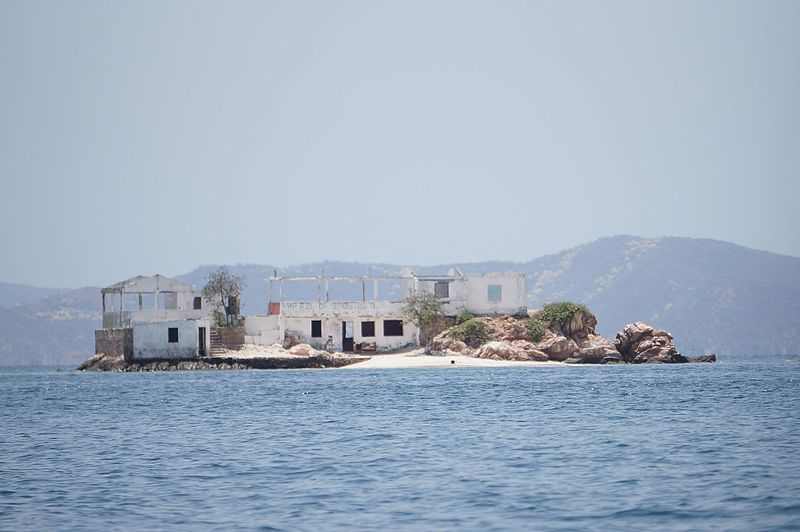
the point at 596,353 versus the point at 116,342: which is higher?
the point at 116,342

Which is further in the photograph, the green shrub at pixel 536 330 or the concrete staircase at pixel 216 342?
the concrete staircase at pixel 216 342

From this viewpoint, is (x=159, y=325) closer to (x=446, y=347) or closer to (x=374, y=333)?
(x=374, y=333)

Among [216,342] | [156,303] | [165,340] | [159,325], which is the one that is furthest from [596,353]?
[156,303]

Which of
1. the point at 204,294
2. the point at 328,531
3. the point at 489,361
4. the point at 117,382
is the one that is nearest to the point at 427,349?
the point at 489,361

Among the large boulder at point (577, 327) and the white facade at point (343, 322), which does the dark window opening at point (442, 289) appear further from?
the large boulder at point (577, 327)

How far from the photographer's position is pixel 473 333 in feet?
265

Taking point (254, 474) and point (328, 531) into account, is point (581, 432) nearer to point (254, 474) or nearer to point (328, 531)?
point (254, 474)

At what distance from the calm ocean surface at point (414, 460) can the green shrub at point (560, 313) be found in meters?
30.4

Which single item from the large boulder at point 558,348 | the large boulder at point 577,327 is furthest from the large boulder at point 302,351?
the large boulder at point 577,327

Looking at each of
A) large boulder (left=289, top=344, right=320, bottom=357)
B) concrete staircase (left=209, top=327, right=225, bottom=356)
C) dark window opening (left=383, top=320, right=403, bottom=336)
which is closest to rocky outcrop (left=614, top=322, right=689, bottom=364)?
dark window opening (left=383, top=320, right=403, bottom=336)

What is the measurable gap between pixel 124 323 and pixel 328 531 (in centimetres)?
6786

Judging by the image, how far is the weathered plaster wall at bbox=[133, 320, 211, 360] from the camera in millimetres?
79812

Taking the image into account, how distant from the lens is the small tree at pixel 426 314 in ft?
273

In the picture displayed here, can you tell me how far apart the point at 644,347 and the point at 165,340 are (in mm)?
32868
